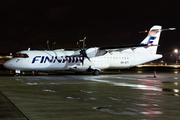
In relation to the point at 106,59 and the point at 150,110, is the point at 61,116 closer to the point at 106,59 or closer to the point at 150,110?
the point at 150,110

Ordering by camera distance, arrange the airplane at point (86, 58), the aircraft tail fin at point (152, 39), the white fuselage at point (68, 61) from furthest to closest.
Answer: the aircraft tail fin at point (152, 39) → the airplane at point (86, 58) → the white fuselage at point (68, 61)

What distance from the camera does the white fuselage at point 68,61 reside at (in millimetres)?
28438

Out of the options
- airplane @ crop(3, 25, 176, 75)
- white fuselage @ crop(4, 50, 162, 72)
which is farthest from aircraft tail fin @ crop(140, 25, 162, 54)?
white fuselage @ crop(4, 50, 162, 72)

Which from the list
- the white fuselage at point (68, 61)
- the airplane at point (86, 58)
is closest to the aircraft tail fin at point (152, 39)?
the airplane at point (86, 58)

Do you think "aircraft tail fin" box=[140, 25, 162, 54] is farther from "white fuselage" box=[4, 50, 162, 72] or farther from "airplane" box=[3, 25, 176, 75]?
"white fuselage" box=[4, 50, 162, 72]

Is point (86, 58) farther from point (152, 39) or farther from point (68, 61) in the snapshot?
point (152, 39)

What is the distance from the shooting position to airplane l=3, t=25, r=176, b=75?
2866cm

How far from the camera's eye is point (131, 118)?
754 cm

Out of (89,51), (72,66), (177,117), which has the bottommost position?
(177,117)

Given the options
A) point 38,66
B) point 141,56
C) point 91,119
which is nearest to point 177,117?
point 91,119

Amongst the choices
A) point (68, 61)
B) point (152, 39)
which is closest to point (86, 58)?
point (68, 61)

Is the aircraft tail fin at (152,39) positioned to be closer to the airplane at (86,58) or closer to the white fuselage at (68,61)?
the airplane at (86,58)

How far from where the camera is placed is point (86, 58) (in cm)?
3172

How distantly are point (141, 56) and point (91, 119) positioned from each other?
28.6 meters
